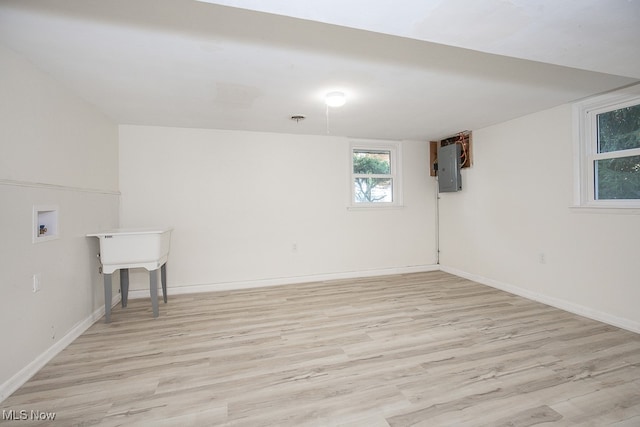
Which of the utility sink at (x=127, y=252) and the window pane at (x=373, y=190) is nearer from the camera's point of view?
the utility sink at (x=127, y=252)

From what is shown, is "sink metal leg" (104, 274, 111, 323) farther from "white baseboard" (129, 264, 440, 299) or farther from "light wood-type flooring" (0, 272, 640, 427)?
"white baseboard" (129, 264, 440, 299)

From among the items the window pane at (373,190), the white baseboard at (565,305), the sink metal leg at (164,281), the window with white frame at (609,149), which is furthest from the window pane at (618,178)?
the sink metal leg at (164,281)

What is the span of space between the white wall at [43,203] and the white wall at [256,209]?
0.74 meters

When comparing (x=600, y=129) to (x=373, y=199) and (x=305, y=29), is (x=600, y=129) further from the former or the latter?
(x=305, y=29)

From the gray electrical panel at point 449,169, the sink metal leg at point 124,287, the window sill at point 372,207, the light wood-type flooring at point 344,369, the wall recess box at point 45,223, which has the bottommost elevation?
the light wood-type flooring at point 344,369

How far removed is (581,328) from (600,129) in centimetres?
193

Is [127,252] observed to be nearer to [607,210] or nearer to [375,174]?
[375,174]

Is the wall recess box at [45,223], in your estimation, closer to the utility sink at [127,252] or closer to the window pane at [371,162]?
the utility sink at [127,252]

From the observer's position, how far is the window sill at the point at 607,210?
2559 mm

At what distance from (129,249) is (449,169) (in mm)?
4259

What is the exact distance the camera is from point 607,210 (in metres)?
2.73

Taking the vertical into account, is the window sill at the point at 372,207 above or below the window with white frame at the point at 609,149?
below

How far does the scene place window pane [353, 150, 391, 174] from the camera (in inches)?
183

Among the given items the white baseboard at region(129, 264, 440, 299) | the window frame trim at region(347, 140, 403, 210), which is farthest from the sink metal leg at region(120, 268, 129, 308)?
the window frame trim at region(347, 140, 403, 210)
